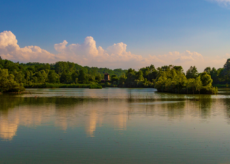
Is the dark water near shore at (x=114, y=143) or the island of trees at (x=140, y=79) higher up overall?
the island of trees at (x=140, y=79)

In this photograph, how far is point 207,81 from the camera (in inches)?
2350

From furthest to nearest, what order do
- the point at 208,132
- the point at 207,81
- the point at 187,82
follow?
the point at 187,82 < the point at 207,81 < the point at 208,132

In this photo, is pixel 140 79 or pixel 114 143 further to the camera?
pixel 140 79

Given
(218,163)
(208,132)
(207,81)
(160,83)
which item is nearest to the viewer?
(218,163)

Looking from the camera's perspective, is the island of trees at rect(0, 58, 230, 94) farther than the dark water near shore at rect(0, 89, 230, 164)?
Yes

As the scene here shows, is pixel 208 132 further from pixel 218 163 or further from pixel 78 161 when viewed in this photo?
pixel 78 161

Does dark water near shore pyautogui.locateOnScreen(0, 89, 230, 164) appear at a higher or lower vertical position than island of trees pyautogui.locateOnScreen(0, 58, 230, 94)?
lower

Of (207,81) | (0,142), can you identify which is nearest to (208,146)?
(0,142)

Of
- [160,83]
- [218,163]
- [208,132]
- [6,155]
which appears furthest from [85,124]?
[160,83]

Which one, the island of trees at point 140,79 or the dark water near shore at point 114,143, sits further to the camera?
the island of trees at point 140,79

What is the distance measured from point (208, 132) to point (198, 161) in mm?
5658

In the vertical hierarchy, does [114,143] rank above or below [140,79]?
below

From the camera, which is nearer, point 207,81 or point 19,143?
point 19,143

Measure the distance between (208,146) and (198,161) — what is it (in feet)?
7.69
